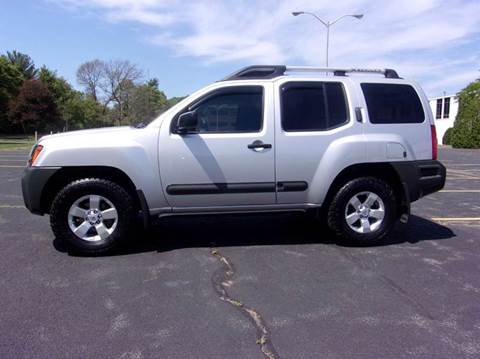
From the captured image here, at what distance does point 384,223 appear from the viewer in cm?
581

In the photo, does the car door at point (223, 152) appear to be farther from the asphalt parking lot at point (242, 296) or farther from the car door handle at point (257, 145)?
the asphalt parking lot at point (242, 296)

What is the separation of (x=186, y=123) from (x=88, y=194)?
4.45 ft

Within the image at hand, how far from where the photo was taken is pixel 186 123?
5.22 m

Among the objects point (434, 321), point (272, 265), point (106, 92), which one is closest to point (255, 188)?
point (272, 265)

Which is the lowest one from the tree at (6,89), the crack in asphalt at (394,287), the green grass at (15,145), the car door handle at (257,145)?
the crack in asphalt at (394,287)

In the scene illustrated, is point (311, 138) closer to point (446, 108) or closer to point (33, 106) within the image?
point (446, 108)

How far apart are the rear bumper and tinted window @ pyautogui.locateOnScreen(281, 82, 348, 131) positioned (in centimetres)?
94

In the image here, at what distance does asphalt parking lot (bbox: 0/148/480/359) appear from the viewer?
329 centimetres

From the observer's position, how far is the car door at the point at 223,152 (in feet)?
17.5

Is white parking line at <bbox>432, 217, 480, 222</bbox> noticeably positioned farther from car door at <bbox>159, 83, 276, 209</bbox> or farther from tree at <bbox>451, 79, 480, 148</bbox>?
tree at <bbox>451, 79, 480, 148</bbox>

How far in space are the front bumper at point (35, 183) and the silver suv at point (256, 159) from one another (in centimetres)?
1

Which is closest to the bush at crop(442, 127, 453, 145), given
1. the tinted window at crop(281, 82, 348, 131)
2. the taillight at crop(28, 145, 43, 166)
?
the tinted window at crop(281, 82, 348, 131)

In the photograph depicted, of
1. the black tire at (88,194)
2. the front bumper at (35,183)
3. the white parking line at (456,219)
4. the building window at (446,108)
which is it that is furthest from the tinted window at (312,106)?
the building window at (446,108)

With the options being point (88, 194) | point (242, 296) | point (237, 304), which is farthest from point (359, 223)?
point (88, 194)
